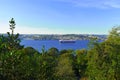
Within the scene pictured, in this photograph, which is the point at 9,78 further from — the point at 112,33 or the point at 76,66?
the point at 76,66

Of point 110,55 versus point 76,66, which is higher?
point 110,55

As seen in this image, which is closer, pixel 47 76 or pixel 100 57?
pixel 47 76

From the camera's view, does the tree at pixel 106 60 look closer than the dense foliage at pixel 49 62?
No

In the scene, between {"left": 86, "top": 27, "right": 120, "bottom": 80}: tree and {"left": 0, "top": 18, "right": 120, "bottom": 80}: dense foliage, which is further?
{"left": 86, "top": 27, "right": 120, "bottom": 80}: tree

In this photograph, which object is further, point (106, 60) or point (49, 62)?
point (106, 60)

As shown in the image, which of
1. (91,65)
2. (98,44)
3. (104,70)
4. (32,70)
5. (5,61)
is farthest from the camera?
(98,44)

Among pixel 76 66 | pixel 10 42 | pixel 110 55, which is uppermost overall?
pixel 10 42

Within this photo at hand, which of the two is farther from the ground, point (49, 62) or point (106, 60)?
point (49, 62)

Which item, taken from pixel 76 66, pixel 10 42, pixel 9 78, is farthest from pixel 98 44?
pixel 9 78
